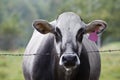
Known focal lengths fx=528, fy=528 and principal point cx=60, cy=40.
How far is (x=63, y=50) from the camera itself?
753 centimetres

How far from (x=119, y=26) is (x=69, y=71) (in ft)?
133

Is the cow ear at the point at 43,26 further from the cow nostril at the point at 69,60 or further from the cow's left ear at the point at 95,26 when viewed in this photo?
the cow nostril at the point at 69,60

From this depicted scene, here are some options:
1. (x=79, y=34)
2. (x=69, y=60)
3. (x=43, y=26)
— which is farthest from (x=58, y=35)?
(x=69, y=60)

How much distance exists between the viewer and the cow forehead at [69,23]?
7700mm

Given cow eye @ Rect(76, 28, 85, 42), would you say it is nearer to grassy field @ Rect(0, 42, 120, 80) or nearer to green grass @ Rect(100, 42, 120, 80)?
grassy field @ Rect(0, 42, 120, 80)

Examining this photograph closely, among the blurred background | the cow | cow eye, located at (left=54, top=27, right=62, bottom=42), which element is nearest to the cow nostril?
the cow

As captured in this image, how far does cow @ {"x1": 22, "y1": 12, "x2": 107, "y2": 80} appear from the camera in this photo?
296 inches

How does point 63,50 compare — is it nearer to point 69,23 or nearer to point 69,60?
point 69,60

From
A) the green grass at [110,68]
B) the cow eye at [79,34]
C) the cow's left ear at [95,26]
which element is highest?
the cow's left ear at [95,26]

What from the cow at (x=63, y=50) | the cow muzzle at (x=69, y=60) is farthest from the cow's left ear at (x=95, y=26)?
the cow muzzle at (x=69, y=60)

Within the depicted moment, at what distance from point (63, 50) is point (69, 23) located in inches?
20.0

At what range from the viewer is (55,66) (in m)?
8.30

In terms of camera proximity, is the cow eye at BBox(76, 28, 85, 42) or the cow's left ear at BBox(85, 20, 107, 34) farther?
the cow's left ear at BBox(85, 20, 107, 34)

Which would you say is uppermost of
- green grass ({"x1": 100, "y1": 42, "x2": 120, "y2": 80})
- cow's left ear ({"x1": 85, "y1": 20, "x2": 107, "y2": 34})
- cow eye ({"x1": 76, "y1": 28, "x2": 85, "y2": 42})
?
cow's left ear ({"x1": 85, "y1": 20, "x2": 107, "y2": 34})
